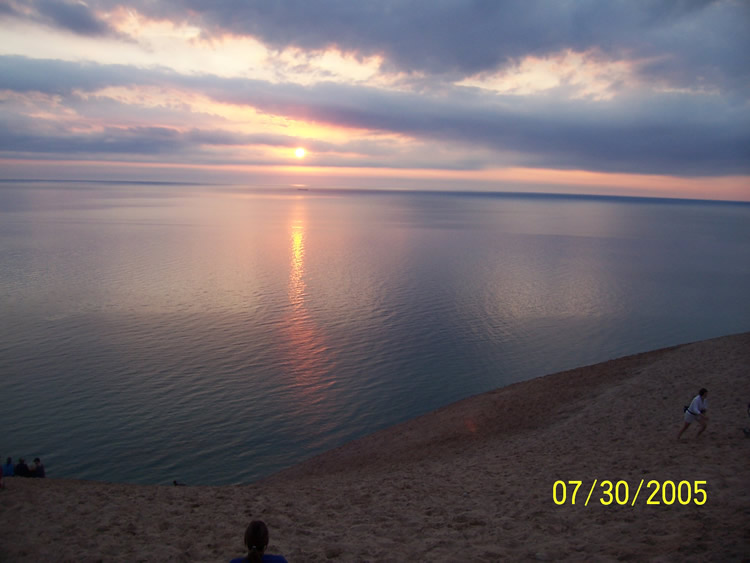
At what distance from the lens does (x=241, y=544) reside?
10289 millimetres

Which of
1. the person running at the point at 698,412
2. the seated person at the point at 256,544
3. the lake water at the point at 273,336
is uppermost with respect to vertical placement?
the seated person at the point at 256,544

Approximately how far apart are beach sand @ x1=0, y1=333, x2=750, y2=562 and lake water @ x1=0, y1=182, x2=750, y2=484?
6.33 metres

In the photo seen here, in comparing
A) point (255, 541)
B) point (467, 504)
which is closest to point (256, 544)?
point (255, 541)

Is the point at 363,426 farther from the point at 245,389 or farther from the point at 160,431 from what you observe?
the point at 160,431

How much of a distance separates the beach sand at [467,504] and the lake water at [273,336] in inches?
249

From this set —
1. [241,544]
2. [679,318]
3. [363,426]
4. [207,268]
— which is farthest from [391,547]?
[207,268]

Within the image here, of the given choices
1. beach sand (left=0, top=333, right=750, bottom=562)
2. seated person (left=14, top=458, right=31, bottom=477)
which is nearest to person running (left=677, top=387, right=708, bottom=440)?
beach sand (left=0, top=333, right=750, bottom=562)

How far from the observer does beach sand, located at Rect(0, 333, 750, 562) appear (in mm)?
9469

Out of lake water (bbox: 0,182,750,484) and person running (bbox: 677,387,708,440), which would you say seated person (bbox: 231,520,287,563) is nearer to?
person running (bbox: 677,387,708,440)

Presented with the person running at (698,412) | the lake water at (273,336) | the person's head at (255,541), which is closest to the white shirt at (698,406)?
the person running at (698,412)

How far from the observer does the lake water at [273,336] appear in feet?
76.2

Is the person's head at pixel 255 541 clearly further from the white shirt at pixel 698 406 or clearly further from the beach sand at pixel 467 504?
the white shirt at pixel 698 406

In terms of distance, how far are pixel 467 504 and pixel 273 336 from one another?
27.3 meters

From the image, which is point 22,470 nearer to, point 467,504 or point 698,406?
point 467,504
